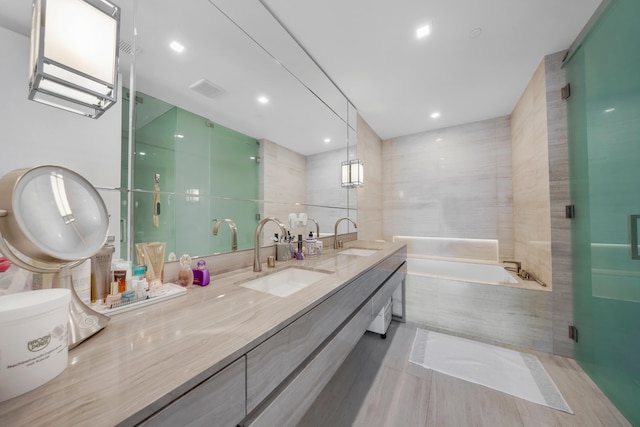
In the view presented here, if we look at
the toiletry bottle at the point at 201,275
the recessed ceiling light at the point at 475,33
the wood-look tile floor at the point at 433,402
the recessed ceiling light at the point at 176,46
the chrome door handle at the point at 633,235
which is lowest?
the wood-look tile floor at the point at 433,402

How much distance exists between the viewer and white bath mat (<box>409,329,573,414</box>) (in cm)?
149

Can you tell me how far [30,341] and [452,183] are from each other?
12.8 ft

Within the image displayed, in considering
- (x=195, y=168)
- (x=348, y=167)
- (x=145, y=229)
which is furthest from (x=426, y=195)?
(x=145, y=229)

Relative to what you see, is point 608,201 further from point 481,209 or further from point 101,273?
point 101,273

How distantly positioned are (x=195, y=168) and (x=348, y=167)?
1.67 metres

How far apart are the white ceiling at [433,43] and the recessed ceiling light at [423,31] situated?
0.03 metres

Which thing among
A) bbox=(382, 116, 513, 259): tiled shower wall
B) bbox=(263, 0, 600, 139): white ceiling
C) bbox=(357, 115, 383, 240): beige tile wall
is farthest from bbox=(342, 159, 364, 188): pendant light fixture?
bbox=(382, 116, 513, 259): tiled shower wall

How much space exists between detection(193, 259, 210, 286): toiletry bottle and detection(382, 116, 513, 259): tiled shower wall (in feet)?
10.7

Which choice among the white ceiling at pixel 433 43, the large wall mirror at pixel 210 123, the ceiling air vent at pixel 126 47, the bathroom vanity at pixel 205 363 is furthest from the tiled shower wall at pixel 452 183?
the ceiling air vent at pixel 126 47

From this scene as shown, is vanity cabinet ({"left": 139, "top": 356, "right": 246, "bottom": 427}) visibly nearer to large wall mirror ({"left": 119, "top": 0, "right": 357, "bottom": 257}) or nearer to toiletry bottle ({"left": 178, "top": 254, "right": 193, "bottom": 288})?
toiletry bottle ({"left": 178, "top": 254, "right": 193, "bottom": 288})

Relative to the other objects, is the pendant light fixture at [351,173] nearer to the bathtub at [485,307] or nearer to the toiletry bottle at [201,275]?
the bathtub at [485,307]

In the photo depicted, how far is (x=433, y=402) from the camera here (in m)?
1.42

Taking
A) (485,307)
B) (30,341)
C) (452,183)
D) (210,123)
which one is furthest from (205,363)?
(452,183)

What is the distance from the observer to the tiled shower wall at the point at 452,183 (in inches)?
118
